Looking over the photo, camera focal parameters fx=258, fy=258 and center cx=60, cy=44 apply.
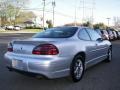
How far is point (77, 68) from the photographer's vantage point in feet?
21.9

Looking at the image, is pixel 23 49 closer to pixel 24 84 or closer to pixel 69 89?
pixel 24 84

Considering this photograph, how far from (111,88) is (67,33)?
76.8 inches

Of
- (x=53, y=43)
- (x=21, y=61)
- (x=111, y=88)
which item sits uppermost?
(x=53, y=43)

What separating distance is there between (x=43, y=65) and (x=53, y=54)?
1.16 ft

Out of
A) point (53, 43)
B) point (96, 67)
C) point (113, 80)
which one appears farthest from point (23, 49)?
point (96, 67)

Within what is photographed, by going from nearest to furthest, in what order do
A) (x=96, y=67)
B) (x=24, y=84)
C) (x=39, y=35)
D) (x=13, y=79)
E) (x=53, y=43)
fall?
(x=53, y=43), (x=24, y=84), (x=13, y=79), (x=39, y=35), (x=96, y=67)

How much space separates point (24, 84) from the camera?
6.36 meters

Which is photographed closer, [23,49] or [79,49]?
[23,49]

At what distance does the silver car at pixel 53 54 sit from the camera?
5801 millimetres

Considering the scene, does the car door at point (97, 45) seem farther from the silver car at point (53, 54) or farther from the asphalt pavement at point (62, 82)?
the asphalt pavement at point (62, 82)

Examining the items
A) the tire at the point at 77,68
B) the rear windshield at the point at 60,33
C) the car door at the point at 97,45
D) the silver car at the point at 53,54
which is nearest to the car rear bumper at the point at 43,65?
the silver car at the point at 53,54

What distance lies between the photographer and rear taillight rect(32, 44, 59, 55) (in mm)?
5863

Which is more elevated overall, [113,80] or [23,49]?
[23,49]

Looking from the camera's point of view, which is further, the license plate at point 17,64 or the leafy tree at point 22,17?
the leafy tree at point 22,17
